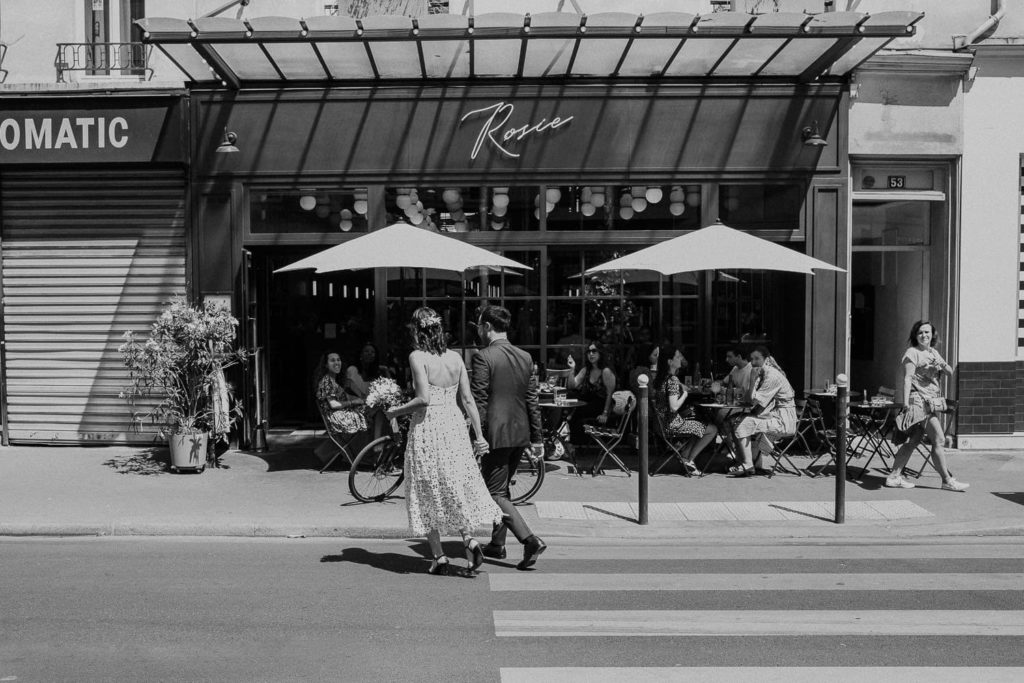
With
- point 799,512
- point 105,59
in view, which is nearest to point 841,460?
point 799,512

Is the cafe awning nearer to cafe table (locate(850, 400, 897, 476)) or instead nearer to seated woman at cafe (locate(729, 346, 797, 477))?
seated woman at cafe (locate(729, 346, 797, 477))

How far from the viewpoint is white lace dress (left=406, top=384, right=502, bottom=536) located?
22.3 ft

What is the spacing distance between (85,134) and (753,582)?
9.75 metres

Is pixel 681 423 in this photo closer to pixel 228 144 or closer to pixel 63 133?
pixel 228 144

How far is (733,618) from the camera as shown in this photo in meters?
5.91

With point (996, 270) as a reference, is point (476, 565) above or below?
below

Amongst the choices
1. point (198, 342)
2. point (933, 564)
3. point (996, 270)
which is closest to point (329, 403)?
point (198, 342)

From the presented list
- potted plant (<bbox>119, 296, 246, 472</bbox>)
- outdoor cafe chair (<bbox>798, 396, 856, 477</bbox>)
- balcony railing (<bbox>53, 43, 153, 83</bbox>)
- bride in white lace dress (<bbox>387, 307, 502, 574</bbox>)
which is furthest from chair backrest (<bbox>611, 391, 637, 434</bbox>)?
balcony railing (<bbox>53, 43, 153, 83</bbox>)

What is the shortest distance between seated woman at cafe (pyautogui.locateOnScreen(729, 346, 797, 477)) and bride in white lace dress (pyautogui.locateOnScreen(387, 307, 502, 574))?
4.55 meters

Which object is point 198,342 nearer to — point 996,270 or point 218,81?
point 218,81

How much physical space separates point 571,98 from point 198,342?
5.49 meters

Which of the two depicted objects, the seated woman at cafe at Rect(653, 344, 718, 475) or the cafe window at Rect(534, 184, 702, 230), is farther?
the cafe window at Rect(534, 184, 702, 230)

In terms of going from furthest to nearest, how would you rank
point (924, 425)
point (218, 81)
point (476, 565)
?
1. point (218, 81)
2. point (924, 425)
3. point (476, 565)

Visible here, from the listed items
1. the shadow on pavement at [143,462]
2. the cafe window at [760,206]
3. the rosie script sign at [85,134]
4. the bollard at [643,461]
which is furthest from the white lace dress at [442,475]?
the rosie script sign at [85,134]
